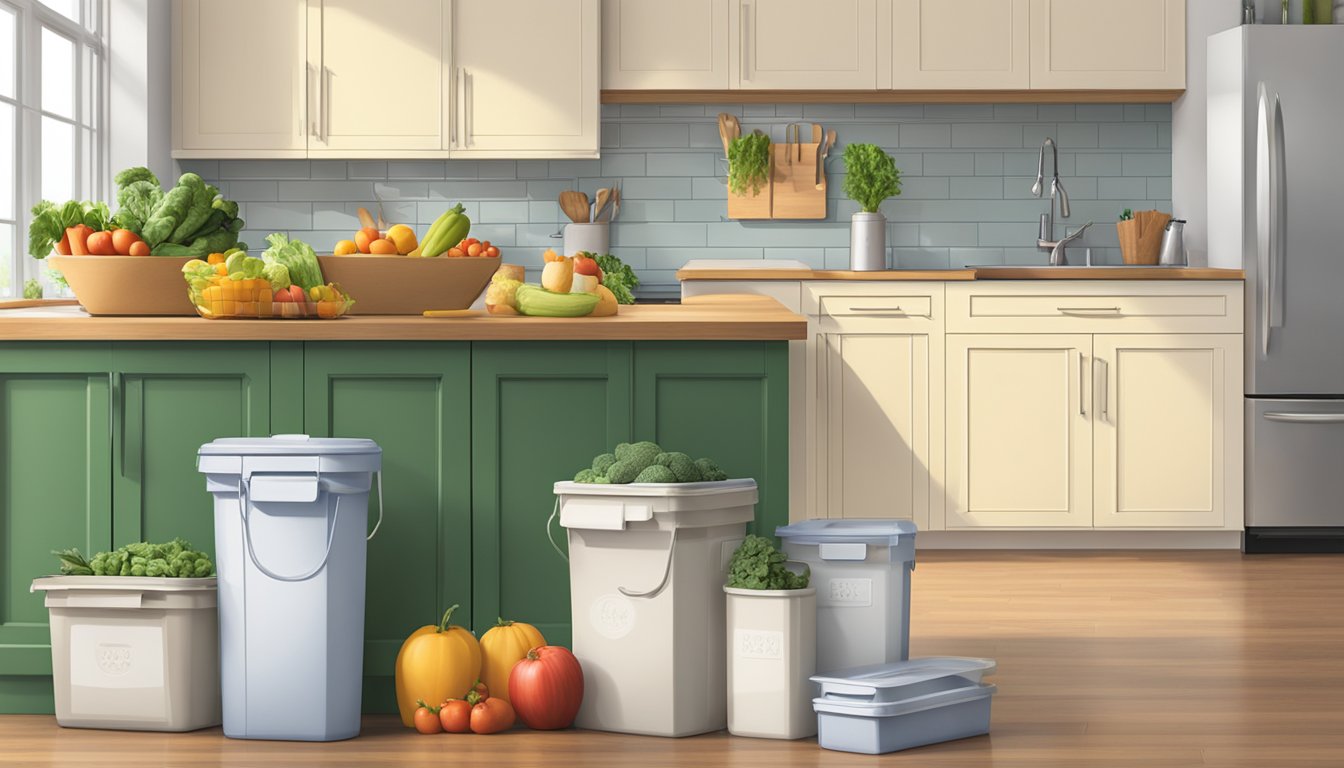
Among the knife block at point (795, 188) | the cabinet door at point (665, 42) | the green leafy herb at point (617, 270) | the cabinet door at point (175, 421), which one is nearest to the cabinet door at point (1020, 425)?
the knife block at point (795, 188)

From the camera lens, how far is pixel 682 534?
273 centimetres

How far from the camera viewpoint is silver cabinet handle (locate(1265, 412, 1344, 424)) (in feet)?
16.8

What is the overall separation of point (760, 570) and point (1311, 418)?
3232mm

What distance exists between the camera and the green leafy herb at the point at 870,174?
5582 mm

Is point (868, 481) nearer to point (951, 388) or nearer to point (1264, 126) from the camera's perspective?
point (951, 388)

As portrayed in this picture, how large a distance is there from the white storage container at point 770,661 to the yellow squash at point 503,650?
42 centimetres

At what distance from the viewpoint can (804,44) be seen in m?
5.57

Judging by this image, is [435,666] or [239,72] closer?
[435,666]

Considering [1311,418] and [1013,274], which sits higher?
[1013,274]

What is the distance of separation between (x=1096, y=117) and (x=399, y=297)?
3716 millimetres

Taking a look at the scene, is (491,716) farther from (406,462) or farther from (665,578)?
(406,462)

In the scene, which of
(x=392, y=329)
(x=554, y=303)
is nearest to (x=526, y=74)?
(x=554, y=303)

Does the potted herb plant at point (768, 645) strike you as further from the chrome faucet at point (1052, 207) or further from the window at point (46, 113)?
the chrome faucet at point (1052, 207)

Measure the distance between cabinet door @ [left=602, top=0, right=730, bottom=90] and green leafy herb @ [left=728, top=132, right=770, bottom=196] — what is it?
297mm
